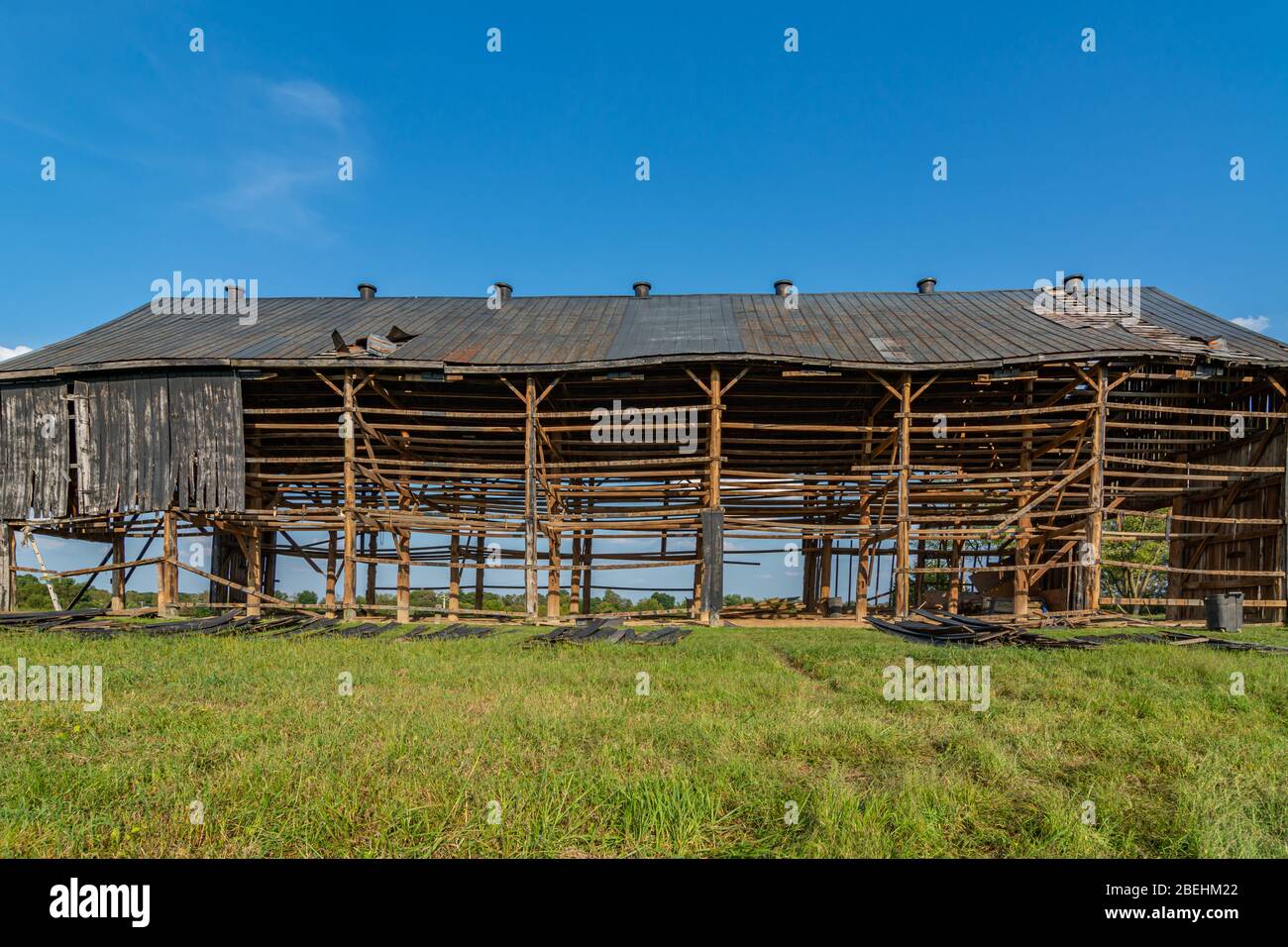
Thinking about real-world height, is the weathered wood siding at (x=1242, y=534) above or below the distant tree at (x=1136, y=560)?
above

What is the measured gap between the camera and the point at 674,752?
4.88m

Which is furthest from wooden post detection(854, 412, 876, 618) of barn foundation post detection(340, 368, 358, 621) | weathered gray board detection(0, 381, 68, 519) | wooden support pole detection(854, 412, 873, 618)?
weathered gray board detection(0, 381, 68, 519)

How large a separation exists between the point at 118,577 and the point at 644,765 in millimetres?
21587

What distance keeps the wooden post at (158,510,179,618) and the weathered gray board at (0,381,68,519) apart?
256 cm

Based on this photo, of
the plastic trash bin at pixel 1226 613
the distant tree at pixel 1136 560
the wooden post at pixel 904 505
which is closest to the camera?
the plastic trash bin at pixel 1226 613

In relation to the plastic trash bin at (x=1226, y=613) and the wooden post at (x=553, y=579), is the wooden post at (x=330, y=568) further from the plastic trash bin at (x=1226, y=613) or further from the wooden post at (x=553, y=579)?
the plastic trash bin at (x=1226, y=613)

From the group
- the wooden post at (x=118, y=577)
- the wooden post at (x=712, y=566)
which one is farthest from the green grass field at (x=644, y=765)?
the wooden post at (x=118, y=577)

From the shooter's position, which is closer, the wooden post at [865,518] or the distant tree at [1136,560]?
the wooden post at [865,518]

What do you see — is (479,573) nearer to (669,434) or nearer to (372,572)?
(372,572)

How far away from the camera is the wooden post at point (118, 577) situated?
19.5 m

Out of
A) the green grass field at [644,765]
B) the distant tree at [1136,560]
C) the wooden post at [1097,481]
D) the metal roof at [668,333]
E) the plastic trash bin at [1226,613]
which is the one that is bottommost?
the distant tree at [1136,560]

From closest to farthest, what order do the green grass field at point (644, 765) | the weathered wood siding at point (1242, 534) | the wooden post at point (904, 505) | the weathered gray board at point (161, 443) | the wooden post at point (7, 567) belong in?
the green grass field at point (644, 765) → the wooden post at point (904, 505) → the weathered gray board at point (161, 443) → the weathered wood siding at point (1242, 534) → the wooden post at point (7, 567)

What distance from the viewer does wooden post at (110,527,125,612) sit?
63.9ft

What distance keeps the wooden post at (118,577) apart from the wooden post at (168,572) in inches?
124
